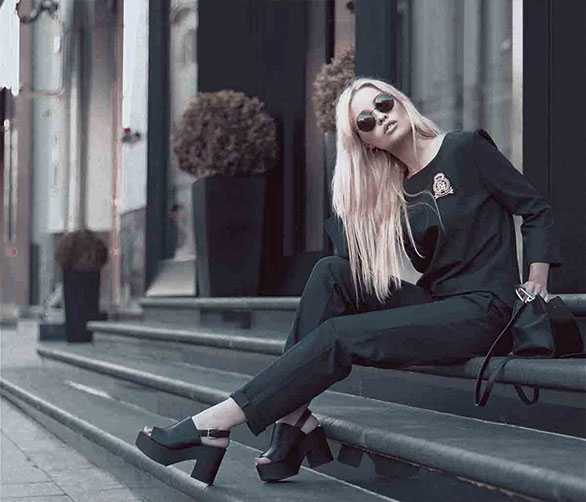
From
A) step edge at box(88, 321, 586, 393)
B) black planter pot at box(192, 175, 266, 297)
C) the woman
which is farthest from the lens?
black planter pot at box(192, 175, 266, 297)

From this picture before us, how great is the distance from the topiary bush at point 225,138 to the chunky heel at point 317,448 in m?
3.42

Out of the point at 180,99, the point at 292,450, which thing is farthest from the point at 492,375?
the point at 180,99

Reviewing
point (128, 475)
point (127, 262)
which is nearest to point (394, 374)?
point (128, 475)

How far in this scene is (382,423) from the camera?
123 inches

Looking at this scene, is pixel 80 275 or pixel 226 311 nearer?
pixel 226 311

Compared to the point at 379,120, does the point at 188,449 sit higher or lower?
lower

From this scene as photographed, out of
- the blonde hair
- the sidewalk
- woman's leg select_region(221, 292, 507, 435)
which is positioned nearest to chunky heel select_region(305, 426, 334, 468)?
woman's leg select_region(221, 292, 507, 435)

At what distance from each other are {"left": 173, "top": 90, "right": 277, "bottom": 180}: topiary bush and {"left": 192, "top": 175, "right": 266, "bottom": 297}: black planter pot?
0.08 metres

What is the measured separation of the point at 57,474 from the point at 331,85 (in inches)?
99.5

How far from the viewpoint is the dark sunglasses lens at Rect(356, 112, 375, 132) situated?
10.4 ft

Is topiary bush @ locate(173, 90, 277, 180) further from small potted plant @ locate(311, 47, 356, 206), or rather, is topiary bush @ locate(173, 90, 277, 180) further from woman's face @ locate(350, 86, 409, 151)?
woman's face @ locate(350, 86, 409, 151)

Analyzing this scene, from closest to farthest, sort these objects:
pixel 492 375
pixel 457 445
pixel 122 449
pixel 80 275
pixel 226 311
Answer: pixel 457 445 → pixel 492 375 → pixel 122 449 → pixel 226 311 → pixel 80 275

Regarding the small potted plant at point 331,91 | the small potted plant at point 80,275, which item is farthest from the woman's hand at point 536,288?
the small potted plant at point 80,275

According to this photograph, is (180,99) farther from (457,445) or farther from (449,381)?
(457,445)
